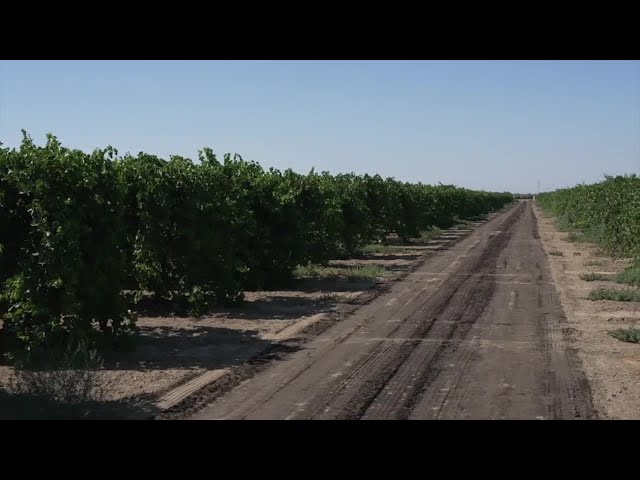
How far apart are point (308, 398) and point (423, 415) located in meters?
1.42

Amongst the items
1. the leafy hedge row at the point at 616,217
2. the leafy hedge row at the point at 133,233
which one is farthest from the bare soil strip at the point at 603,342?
the leafy hedge row at the point at 133,233

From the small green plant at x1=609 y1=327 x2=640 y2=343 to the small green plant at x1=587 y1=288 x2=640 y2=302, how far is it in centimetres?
401

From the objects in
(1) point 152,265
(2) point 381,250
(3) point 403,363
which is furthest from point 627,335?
Answer: (2) point 381,250

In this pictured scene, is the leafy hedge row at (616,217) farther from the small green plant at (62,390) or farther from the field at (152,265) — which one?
the small green plant at (62,390)

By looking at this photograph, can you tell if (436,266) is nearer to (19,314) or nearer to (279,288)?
(279,288)

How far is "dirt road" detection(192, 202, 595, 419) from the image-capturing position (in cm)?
716

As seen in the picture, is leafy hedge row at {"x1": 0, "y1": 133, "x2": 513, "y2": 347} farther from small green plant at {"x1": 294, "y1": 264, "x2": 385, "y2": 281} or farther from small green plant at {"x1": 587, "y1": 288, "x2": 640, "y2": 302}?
small green plant at {"x1": 587, "y1": 288, "x2": 640, "y2": 302}

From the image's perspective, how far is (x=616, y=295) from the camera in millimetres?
15445

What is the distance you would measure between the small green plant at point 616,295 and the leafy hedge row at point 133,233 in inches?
304

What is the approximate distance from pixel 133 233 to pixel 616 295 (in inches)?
447

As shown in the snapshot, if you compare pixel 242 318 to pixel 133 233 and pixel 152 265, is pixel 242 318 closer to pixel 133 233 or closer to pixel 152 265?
pixel 152 265

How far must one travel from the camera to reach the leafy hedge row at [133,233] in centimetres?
930

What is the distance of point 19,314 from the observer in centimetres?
908
